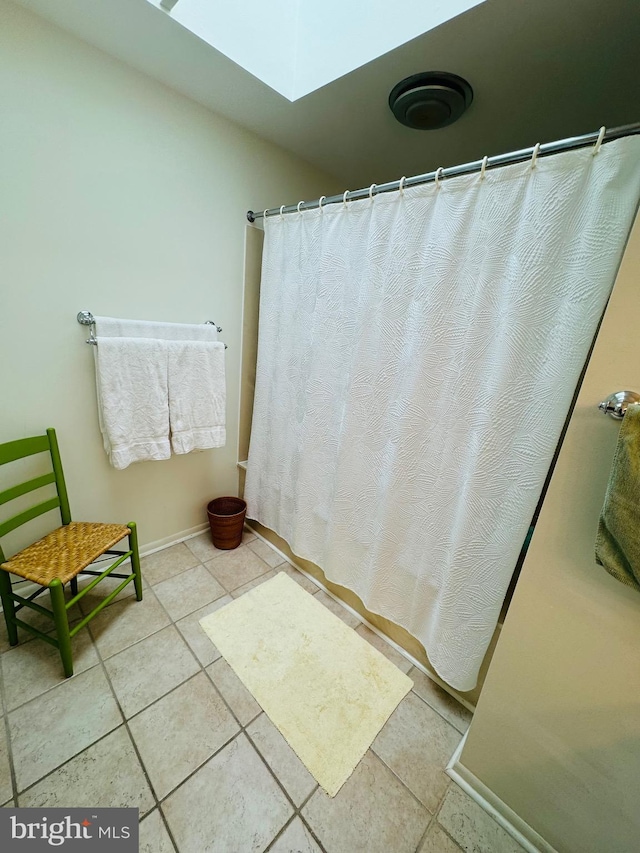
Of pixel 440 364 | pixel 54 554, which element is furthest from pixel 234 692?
pixel 440 364

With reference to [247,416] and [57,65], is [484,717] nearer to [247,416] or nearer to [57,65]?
[247,416]

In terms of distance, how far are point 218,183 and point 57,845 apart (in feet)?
7.67

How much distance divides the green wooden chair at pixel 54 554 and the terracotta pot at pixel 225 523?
46 cm

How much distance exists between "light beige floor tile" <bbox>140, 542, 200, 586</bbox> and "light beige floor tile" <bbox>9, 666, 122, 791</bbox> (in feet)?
1.65

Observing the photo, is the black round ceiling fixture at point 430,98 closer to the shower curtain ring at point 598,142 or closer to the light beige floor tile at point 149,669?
the shower curtain ring at point 598,142

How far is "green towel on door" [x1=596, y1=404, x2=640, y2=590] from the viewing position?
58 centimetres

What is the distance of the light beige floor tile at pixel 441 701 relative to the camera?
1.14 metres

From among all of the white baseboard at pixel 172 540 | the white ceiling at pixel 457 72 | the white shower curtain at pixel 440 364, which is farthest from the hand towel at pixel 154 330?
the white baseboard at pixel 172 540

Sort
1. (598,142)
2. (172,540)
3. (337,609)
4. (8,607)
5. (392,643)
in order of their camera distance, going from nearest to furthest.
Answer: (598,142) → (8,607) → (392,643) → (337,609) → (172,540)

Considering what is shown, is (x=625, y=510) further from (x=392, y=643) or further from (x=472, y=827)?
(x=392, y=643)

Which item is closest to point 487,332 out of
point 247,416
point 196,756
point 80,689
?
point 247,416

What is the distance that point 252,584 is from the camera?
5.41 ft

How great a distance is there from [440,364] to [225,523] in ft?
4.76

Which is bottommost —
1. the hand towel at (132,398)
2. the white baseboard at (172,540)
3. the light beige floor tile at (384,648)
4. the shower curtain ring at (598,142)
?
the light beige floor tile at (384,648)
